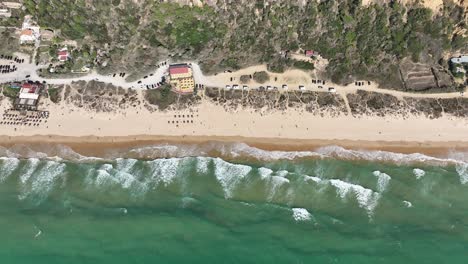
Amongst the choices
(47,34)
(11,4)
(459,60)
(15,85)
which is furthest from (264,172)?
(11,4)

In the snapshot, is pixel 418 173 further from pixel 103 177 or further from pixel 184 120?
pixel 103 177

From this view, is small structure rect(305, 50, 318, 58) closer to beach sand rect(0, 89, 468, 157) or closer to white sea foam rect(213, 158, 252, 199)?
beach sand rect(0, 89, 468, 157)

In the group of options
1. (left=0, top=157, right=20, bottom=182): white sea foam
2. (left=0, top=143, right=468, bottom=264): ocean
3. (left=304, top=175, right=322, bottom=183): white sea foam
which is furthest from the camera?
(left=304, top=175, right=322, bottom=183): white sea foam

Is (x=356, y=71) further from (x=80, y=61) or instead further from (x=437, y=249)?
(x=80, y=61)

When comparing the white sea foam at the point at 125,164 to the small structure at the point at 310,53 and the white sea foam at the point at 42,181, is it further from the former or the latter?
the small structure at the point at 310,53

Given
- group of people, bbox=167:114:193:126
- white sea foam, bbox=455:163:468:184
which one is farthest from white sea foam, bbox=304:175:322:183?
white sea foam, bbox=455:163:468:184

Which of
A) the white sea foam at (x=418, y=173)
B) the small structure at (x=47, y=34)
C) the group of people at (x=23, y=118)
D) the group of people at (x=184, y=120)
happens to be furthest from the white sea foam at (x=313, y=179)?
the small structure at (x=47, y=34)

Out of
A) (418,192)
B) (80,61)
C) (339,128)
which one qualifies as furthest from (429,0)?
(80,61)
